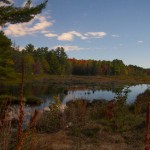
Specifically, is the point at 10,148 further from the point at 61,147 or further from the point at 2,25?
the point at 2,25

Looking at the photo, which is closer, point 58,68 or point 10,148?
point 10,148

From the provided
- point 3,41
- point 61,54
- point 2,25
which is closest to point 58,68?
point 61,54

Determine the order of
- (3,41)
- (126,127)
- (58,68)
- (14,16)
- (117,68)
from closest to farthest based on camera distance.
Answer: (126,127) → (14,16) → (3,41) → (58,68) → (117,68)

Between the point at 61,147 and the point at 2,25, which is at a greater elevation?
the point at 2,25

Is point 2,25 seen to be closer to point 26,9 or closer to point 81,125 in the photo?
point 26,9

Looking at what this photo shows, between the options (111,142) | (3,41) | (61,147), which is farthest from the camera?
(3,41)

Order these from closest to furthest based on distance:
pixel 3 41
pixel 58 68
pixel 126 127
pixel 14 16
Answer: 1. pixel 126 127
2. pixel 14 16
3. pixel 3 41
4. pixel 58 68

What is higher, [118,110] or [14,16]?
[14,16]

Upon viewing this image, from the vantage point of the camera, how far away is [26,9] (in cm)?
1288

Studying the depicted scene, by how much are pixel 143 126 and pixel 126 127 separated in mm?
674

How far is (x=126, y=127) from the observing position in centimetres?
1177

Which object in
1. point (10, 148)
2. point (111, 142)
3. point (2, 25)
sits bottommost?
point (111, 142)

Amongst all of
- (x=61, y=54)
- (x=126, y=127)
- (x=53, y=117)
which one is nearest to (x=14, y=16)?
(x=53, y=117)

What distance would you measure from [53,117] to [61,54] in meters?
105
